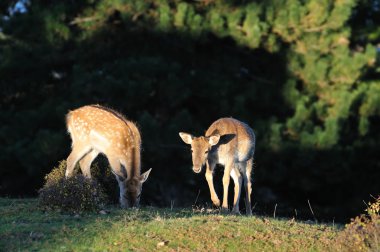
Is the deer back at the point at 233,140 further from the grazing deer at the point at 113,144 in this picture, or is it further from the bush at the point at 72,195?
the bush at the point at 72,195

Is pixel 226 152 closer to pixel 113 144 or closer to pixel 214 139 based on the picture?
pixel 214 139

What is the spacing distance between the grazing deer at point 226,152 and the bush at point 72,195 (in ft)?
6.14

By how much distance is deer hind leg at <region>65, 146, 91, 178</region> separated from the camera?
1295cm

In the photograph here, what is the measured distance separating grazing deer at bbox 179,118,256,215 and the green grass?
1807mm

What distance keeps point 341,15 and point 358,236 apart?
41.9ft

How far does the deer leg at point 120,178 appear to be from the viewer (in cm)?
1273

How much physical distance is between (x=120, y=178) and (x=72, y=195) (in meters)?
1.91

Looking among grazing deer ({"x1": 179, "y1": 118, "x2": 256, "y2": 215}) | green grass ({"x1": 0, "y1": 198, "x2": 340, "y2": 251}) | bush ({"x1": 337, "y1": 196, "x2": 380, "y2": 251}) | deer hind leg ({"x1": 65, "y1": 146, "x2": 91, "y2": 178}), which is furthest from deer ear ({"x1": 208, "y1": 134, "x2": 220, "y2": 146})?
bush ({"x1": 337, "y1": 196, "x2": 380, "y2": 251})

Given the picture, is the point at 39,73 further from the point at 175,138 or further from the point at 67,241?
the point at 67,241

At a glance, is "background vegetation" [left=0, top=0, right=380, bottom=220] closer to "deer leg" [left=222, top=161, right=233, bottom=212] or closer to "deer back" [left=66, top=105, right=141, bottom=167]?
"deer back" [left=66, top=105, right=141, bottom=167]

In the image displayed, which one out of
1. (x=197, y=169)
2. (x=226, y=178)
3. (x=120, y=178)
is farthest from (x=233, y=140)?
(x=120, y=178)

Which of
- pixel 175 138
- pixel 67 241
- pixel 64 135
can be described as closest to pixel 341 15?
pixel 175 138

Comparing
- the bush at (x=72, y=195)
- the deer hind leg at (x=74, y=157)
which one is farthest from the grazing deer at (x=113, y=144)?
the bush at (x=72, y=195)

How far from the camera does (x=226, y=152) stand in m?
12.9
